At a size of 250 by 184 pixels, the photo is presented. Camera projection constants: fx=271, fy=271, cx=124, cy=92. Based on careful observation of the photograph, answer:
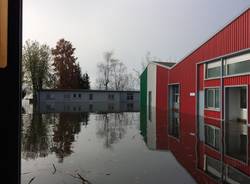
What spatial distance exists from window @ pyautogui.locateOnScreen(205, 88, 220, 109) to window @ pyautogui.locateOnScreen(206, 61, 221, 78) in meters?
1.15

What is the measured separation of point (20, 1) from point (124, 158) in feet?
25.5

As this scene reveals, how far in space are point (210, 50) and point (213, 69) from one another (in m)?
1.58

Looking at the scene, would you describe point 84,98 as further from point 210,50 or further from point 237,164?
point 237,164

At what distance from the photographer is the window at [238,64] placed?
17156 mm

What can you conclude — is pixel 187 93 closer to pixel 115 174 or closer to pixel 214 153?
pixel 214 153

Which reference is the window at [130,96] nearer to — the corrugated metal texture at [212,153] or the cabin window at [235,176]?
the corrugated metal texture at [212,153]

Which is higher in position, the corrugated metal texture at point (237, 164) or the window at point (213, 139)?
the window at point (213, 139)

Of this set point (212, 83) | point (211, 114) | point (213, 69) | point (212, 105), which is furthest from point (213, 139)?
point (213, 69)

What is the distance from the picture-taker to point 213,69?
70.5 ft

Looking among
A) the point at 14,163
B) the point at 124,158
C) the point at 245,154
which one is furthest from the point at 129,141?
the point at 14,163

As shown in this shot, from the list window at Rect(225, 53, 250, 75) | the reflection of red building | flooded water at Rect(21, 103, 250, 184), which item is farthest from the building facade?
flooded water at Rect(21, 103, 250, 184)

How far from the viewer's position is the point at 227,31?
63.8 ft

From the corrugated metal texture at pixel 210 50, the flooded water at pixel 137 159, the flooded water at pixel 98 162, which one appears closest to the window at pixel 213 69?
the corrugated metal texture at pixel 210 50

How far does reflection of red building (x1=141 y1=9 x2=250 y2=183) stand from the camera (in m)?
8.29
